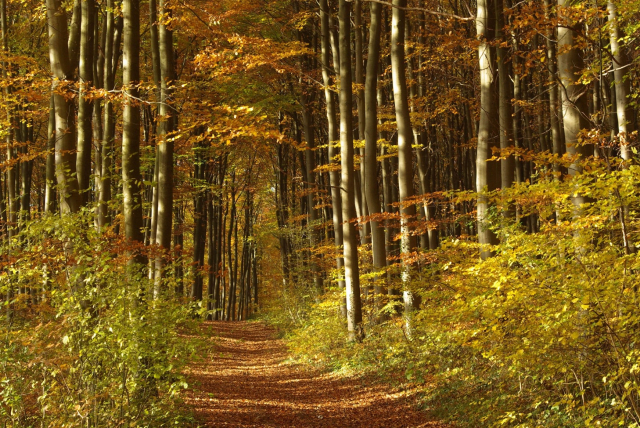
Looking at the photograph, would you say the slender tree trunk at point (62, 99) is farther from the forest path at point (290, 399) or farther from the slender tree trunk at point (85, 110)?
the forest path at point (290, 399)

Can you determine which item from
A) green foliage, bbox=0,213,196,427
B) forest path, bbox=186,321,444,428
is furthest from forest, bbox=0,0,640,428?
forest path, bbox=186,321,444,428

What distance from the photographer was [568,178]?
6543 mm

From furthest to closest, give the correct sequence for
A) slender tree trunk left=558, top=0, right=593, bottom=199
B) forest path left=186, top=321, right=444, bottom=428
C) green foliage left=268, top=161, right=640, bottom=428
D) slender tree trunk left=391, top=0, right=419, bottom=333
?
1. slender tree trunk left=391, top=0, right=419, bottom=333
2. forest path left=186, top=321, right=444, bottom=428
3. slender tree trunk left=558, top=0, right=593, bottom=199
4. green foliage left=268, top=161, right=640, bottom=428

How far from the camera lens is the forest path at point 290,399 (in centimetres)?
838

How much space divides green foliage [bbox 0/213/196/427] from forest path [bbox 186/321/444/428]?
677mm

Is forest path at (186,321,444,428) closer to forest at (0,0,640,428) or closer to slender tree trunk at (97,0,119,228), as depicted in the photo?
forest at (0,0,640,428)

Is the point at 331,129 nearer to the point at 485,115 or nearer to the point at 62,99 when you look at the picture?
the point at 485,115

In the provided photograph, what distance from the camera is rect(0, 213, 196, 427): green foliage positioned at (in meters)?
5.92

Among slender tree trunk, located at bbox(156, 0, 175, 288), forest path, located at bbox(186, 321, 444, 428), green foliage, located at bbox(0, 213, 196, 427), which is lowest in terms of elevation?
forest path, located at bbox(186, 321, 444, 428)

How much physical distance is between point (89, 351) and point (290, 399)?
5.31m

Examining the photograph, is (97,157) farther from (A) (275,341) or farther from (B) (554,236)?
(B) (554,236)

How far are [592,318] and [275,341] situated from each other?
54.3 feet

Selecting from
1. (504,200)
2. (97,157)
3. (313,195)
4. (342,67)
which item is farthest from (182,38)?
(504,200)

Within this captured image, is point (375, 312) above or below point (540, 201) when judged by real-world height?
below
